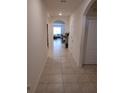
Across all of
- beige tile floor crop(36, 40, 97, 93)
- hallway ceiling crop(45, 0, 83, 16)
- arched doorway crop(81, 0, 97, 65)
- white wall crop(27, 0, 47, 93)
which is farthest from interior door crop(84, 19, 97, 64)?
white wall crop(27, 0, 47, 93)

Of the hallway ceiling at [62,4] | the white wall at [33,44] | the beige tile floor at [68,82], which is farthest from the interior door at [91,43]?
the white wall at [33,44]

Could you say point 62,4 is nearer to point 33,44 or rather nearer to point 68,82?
point 33,44

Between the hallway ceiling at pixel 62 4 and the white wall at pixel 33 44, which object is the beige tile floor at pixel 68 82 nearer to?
the white wall at pixel 33 44

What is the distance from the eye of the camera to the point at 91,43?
602 centimetres

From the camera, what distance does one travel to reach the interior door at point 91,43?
19.0 feet

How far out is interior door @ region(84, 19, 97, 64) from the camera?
580 centimetres

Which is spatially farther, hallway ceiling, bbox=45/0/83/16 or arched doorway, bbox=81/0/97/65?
arched doorway, bbox=81/0/97/65

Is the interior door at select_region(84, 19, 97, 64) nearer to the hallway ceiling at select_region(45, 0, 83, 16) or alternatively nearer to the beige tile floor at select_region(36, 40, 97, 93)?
the hallway ceiling at select_region(45, 0, 83, 16)

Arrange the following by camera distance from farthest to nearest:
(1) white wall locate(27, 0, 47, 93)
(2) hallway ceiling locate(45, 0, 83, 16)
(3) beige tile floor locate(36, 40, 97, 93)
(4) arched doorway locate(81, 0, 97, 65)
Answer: (4) arched doorway locate(81, 0, 97, 65) < (2) hallway ceiling locate(45, 0, 83, 16) < (3) beige tile floor locate(36, 40, 97, 93) < (1) white wall locate(27, 0, 47, 93)
